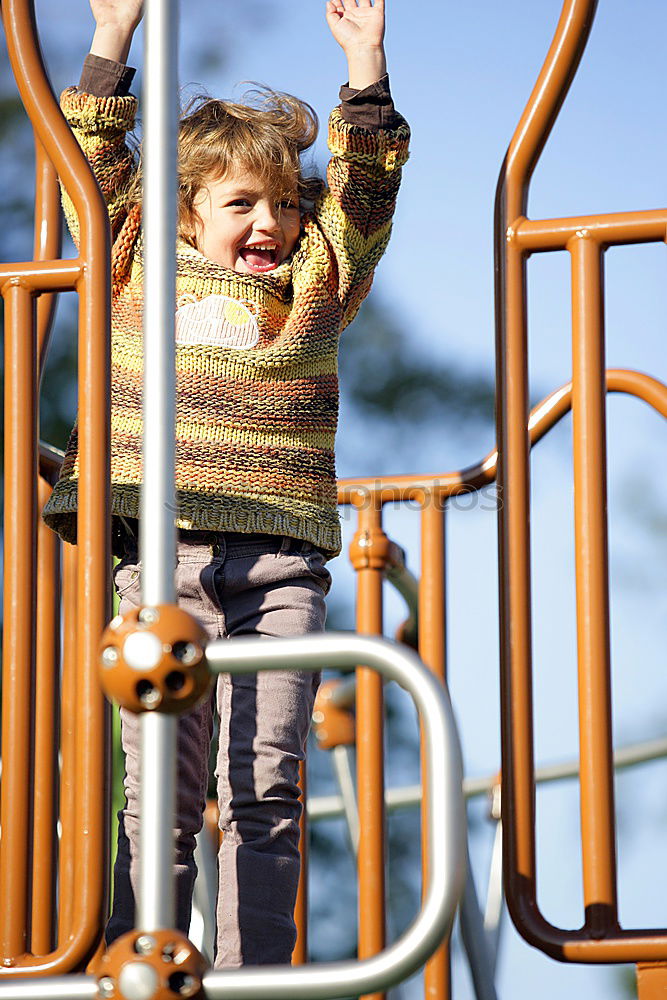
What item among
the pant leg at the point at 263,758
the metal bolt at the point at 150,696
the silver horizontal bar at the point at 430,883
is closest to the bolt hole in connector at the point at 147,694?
the metal bolt at the point at 150,696

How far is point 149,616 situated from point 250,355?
0.92 meters

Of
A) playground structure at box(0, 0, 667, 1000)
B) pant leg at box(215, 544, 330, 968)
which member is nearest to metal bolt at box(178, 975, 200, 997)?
playground structure at box(0, 0, 667, 1000)

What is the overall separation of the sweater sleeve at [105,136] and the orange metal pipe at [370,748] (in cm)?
83

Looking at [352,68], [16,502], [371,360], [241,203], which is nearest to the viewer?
[16,502]

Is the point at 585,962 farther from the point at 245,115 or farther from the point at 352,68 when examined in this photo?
the point at 245,115

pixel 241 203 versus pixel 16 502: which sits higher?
pixel 241 203

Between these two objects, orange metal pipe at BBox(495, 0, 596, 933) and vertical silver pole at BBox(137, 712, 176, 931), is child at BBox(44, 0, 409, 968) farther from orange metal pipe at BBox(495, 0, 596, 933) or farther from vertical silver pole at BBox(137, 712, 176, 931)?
vertical silver pole at BBox(137, 712, 176, 931)

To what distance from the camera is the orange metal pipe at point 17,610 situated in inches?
60.2

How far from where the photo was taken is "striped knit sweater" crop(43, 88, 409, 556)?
1981 millimetres

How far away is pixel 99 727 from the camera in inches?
58.2

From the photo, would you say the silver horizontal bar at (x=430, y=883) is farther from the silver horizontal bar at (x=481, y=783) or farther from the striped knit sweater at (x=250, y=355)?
the silver horizontal bar at (x=481, y=783)

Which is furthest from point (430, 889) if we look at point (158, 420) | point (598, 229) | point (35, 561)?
A: point (598, 229)

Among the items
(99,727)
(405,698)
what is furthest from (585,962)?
(405,698)

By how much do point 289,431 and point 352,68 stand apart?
53 cm
